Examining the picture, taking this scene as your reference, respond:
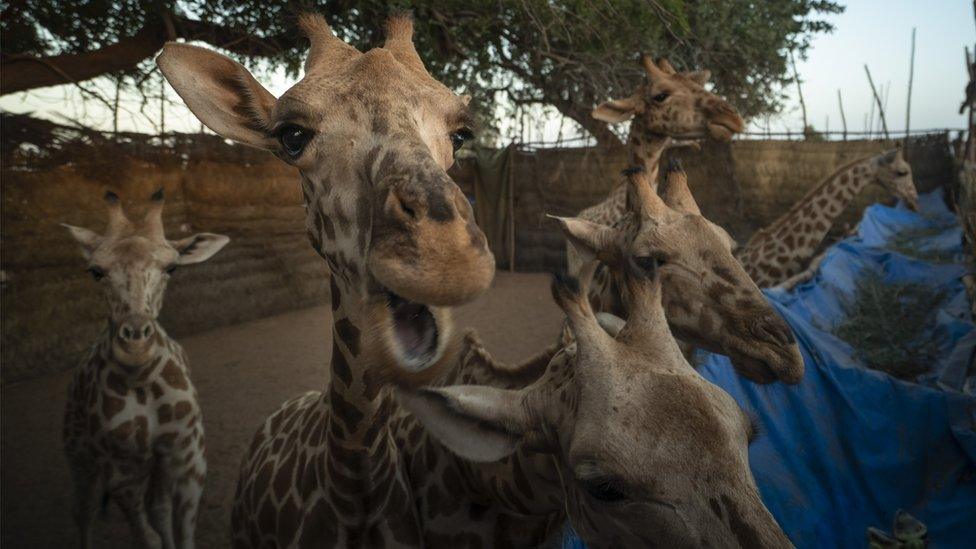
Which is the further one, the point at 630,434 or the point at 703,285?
the point at 703,285

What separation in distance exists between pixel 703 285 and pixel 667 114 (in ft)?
7.93

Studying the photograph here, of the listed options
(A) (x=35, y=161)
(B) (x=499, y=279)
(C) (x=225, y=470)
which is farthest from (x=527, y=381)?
(B) (x=499, y=279)

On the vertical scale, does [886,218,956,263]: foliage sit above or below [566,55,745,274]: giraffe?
below

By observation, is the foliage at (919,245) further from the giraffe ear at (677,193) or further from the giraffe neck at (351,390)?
the giraffe neck at (351,390)

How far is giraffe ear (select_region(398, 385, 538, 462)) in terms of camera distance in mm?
1364

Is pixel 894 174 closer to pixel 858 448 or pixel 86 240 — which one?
pixel 858 448

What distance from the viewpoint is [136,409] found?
333cm

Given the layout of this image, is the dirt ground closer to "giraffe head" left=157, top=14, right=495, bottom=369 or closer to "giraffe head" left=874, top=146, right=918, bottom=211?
"giraffe head" left=157, top=14, right=495, bottom=369

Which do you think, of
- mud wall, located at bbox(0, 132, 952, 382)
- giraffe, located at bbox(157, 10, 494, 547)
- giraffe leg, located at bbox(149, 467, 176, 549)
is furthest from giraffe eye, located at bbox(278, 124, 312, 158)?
giraffe leg, located at bbox(149, 467, 176, 549)

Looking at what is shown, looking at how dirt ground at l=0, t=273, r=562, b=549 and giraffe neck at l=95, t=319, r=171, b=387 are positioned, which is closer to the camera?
giraffe neck at l=95, t=319, r=171, b=387

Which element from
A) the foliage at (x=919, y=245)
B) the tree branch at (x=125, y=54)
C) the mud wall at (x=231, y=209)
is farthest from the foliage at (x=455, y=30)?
the foliage at (x=919, y=245)

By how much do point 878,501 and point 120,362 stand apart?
435 centimetres

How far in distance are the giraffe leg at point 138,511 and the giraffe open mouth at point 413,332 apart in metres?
3.05

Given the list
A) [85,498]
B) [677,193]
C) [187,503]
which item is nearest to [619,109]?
[677,193]
